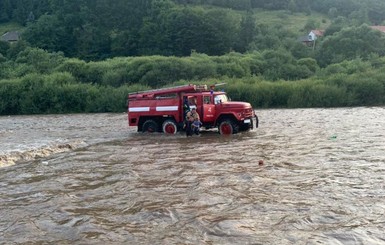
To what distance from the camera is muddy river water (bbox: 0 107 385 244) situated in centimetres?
798

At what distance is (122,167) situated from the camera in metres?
14.5

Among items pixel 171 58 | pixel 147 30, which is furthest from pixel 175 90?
pixel 147 30

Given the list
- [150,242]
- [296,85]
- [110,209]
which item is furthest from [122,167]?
[296,85]

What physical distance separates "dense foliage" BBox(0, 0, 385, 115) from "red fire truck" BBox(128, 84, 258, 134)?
74.3 feet

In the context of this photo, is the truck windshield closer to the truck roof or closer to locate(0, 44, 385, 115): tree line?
the truck roof

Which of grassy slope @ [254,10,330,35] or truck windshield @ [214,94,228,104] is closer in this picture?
truck windshield @ [214,94,228,104]

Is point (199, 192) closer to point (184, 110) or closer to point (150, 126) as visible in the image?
point (184, 110)

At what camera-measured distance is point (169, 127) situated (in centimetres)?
2286

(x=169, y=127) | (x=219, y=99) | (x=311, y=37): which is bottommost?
(x=169, y=127)

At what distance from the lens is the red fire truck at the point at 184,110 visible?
70.6ft

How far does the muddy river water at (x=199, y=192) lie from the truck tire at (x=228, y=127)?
2.03 m

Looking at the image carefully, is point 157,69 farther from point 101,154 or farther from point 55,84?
point 101,154

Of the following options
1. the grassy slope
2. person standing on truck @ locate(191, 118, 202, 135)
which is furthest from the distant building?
person standing on truck @ locate(191, 118, 202, 135)

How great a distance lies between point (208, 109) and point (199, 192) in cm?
1104
